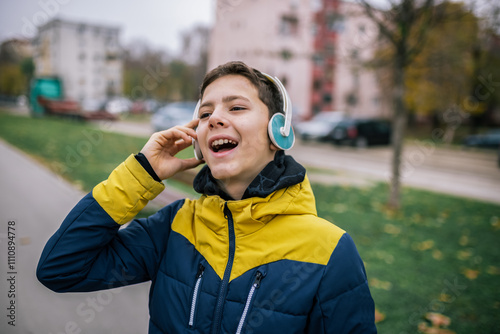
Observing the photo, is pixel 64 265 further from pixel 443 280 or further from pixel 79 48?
pixel 79 48

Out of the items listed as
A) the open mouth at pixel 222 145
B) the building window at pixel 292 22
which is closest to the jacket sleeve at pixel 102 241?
the open mouth at pixel 222 145

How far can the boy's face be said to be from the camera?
1.54m

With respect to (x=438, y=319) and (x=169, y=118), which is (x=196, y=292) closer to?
(x=438, y=319)

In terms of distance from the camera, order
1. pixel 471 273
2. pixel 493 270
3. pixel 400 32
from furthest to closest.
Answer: pixel 400 32
pixel 493 270
pixel 471 273

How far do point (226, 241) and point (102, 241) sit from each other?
0.52 meters

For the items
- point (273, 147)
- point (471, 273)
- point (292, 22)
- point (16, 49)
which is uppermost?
point (292, 22)

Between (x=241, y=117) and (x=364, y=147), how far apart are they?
60.0ft

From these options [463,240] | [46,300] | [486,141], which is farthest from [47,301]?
[486,141]

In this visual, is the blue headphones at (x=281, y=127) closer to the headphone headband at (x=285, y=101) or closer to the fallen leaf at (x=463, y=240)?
the headphone headband at (x=285, y=101)

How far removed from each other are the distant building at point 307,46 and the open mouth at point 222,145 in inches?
195

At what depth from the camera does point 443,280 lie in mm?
4121

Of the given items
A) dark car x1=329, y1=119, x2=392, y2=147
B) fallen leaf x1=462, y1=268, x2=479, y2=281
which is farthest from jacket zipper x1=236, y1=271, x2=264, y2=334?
dark car x1=329, y1=119, x2=392, y2=147

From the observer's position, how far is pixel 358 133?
1873 cm

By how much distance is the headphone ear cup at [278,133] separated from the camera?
1575mm
